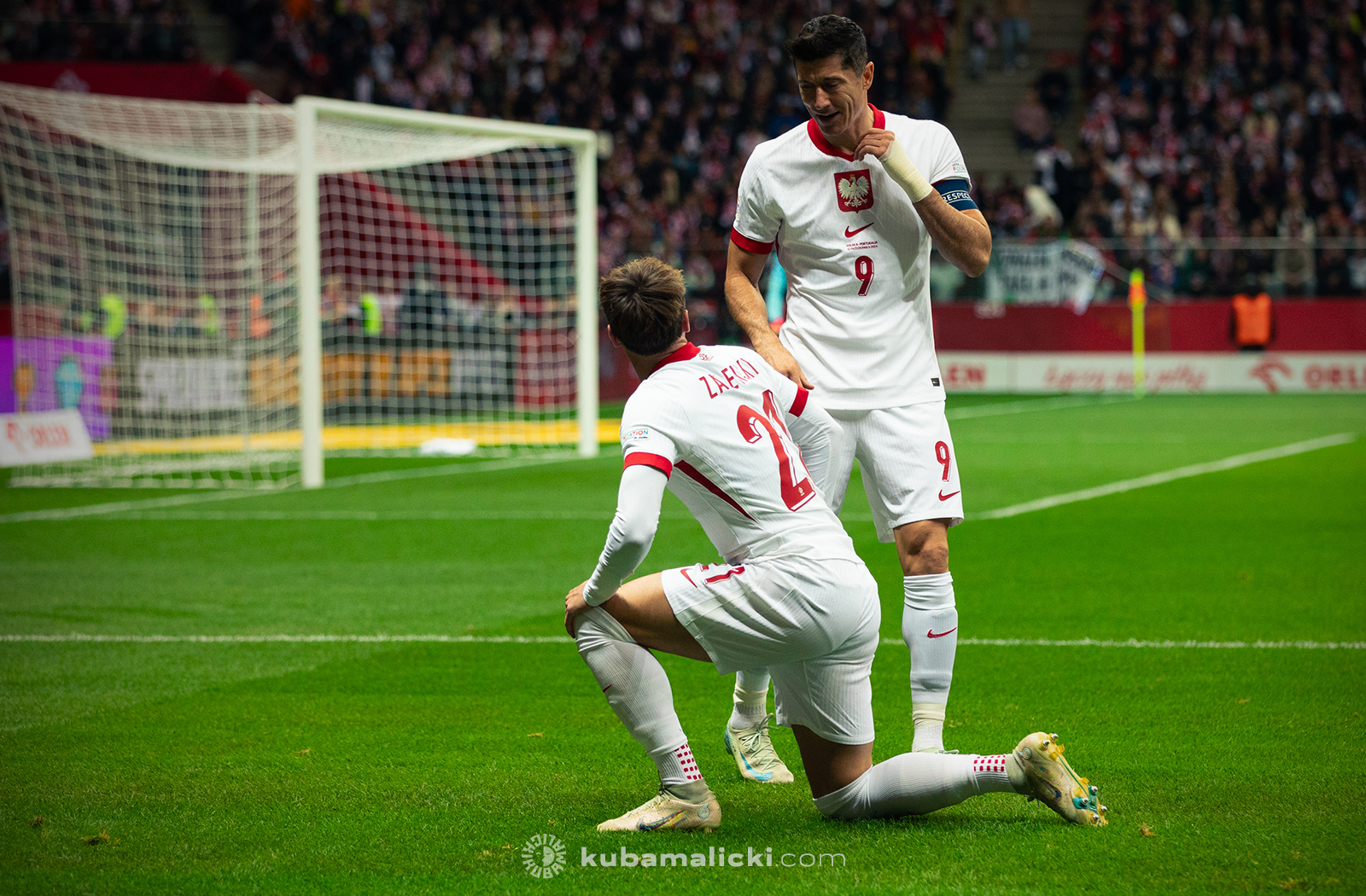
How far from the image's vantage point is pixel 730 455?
348 cm

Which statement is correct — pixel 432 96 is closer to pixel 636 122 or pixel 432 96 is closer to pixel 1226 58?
pixel 636 122

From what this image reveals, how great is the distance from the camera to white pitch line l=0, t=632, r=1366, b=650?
19.5 ft

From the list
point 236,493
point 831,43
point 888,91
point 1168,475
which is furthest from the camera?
point 888,91

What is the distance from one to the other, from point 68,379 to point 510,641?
31.3 ft

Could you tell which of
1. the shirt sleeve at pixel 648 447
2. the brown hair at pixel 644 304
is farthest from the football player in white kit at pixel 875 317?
the shirt sleeve at pixel 648 447

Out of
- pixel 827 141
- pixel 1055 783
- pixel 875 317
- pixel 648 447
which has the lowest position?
pixel 1055 783

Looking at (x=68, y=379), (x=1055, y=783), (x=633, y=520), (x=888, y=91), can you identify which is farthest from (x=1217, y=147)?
(x=633, y=520)

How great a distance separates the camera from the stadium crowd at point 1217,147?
77.4 feet

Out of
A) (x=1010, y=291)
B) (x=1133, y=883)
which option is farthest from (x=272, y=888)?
(x=1010, y=291)

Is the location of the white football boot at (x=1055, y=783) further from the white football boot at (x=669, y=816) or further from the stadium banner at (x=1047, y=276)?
the stadium banner at (x=1047, y=276)

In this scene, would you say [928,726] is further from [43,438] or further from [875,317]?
[43,438]

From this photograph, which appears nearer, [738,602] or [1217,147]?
[738,602]

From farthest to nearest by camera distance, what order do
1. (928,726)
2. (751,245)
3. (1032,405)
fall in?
(1032,405)
(751,245)
(928,726)

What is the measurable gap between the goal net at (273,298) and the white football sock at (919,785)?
9.11 metres
